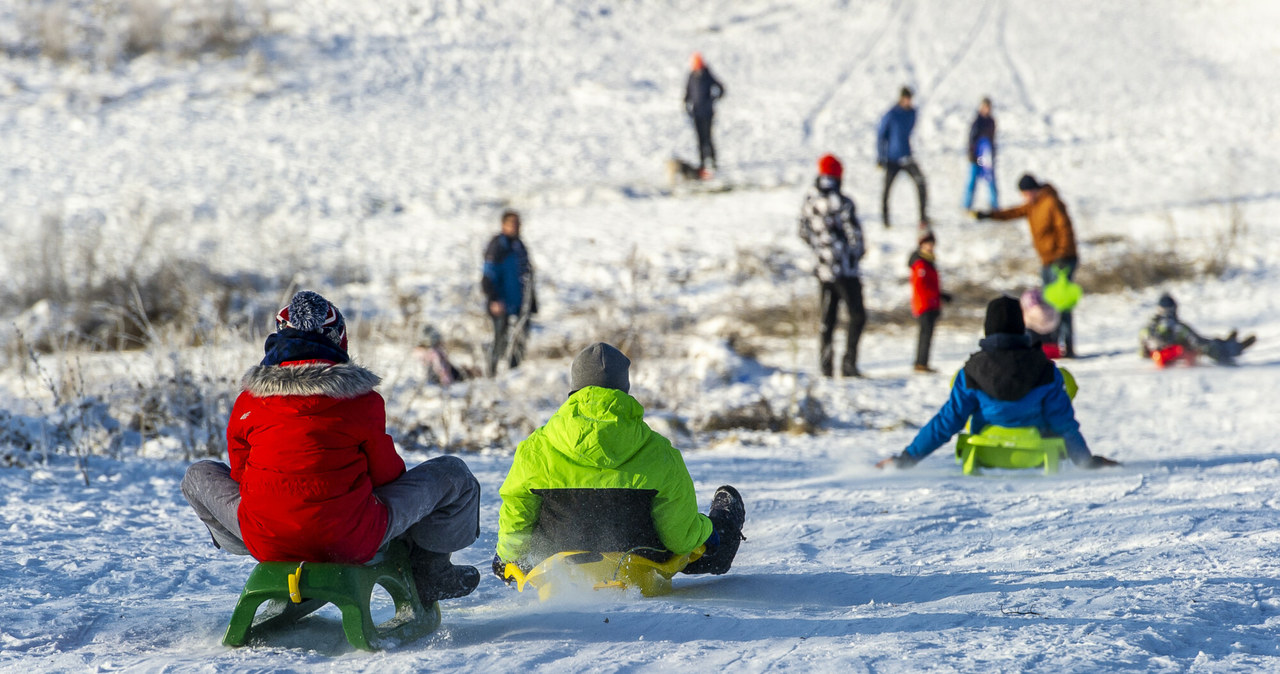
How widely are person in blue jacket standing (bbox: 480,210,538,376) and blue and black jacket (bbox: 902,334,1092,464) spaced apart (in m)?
4.15

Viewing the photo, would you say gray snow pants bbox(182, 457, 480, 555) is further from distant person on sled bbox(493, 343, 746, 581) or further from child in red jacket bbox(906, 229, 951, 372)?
child in red jacket bbox(906, 229, 951, 372)

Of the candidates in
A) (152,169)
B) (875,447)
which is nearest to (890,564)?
(875,447)

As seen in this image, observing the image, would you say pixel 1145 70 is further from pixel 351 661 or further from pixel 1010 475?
pixel 351 661

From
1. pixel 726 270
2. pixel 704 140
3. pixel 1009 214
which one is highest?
pixel 704 140

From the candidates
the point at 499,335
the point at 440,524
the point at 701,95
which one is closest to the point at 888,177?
the point at 701,95

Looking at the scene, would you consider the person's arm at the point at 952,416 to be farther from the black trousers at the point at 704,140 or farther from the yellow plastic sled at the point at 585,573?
the black trousers at the point at 704,140

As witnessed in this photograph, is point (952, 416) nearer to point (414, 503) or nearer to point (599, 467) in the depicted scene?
point (599, 467)

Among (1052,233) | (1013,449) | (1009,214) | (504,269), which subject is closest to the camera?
(1013,449)

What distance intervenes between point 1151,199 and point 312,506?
1467cm

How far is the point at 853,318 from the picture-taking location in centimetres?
862

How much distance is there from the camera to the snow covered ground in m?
3.04

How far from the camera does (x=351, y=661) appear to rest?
8.83 feet

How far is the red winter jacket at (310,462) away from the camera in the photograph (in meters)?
2.68

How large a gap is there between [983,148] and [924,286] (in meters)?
6.33
